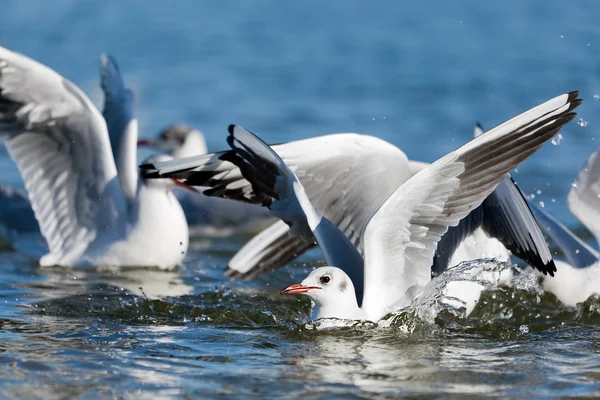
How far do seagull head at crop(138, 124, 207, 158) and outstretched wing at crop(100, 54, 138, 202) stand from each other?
2.22 metres

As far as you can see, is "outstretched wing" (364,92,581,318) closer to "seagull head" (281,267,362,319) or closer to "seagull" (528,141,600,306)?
"seagull head" (281,267,362,319)

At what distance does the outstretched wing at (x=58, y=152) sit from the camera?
293 inches

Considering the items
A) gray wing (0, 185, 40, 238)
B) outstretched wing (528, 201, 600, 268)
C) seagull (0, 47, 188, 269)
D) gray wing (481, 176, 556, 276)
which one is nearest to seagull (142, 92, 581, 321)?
gray wing (481, 176, 556, 276)

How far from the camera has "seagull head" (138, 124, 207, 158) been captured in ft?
36.1

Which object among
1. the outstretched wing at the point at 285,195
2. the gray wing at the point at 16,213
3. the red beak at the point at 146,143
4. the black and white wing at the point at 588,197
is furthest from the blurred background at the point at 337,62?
the outstretched wing at the point at 285,195

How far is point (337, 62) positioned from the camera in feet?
53.0

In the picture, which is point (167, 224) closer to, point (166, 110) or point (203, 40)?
point (166, 110)

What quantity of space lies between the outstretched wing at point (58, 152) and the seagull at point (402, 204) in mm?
1802

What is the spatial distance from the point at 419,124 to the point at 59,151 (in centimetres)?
659

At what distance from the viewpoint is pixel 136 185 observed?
27.8 ft

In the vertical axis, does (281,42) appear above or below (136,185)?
above

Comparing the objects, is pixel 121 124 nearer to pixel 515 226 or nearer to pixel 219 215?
pixel 219 215

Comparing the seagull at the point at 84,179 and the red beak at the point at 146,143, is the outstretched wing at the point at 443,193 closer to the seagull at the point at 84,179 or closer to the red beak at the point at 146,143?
the seagull at the point at 84,179

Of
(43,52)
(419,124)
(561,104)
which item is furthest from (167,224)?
(43,52)
